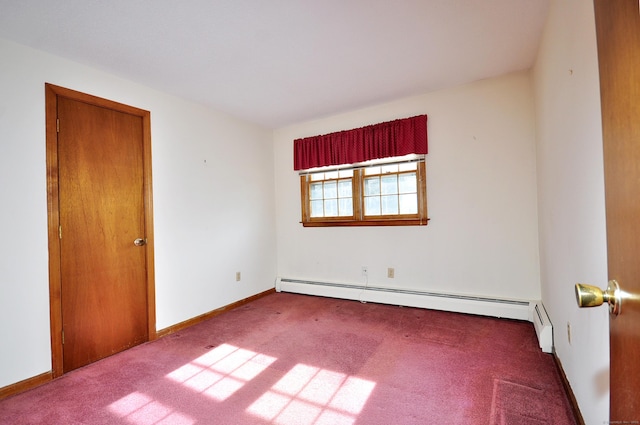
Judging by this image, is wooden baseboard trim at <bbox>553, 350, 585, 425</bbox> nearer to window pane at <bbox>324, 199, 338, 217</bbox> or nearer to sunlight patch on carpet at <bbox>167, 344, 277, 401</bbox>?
sunlight patch on carpet at <bbox>167, 344, 277, 401</bbox>

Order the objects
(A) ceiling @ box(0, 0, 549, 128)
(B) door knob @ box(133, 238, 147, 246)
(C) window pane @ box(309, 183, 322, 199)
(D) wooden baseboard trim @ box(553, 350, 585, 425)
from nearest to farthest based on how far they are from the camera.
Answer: (D) wooden baseboard trim @ box(553, 350, 585, 425) → (A) ceiling @ box(0, 0, 549, 128) → (B) door knob @ box(133, 238, 147, 246) → (C) window pane @ box(309, 183, 322, 199)

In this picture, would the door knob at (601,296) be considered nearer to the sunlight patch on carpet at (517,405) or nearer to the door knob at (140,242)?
the sunlight patch on carpet at (517,405)

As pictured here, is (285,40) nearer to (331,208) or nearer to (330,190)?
(330,190)

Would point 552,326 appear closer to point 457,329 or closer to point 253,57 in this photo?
point 457,329

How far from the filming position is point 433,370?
2045mm

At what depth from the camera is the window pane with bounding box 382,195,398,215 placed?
139 inches

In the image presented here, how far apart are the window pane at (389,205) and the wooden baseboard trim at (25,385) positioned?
3365 mm

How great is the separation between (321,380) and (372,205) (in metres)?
2.21

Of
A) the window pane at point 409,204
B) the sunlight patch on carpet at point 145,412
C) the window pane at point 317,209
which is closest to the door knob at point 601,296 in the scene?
the sunlight patch on carpet at point 145,412

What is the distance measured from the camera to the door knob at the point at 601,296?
0.55 metres

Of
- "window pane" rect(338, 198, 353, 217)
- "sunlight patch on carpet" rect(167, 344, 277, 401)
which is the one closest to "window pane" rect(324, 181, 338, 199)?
"window pane" rect(338, 198, 353, 217)

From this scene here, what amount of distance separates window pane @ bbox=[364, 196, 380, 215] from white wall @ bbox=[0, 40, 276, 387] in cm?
147

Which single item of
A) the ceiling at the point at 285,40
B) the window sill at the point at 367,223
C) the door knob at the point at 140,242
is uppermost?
the ceiling at the point at 285,40

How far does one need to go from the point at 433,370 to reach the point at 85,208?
2971mm
